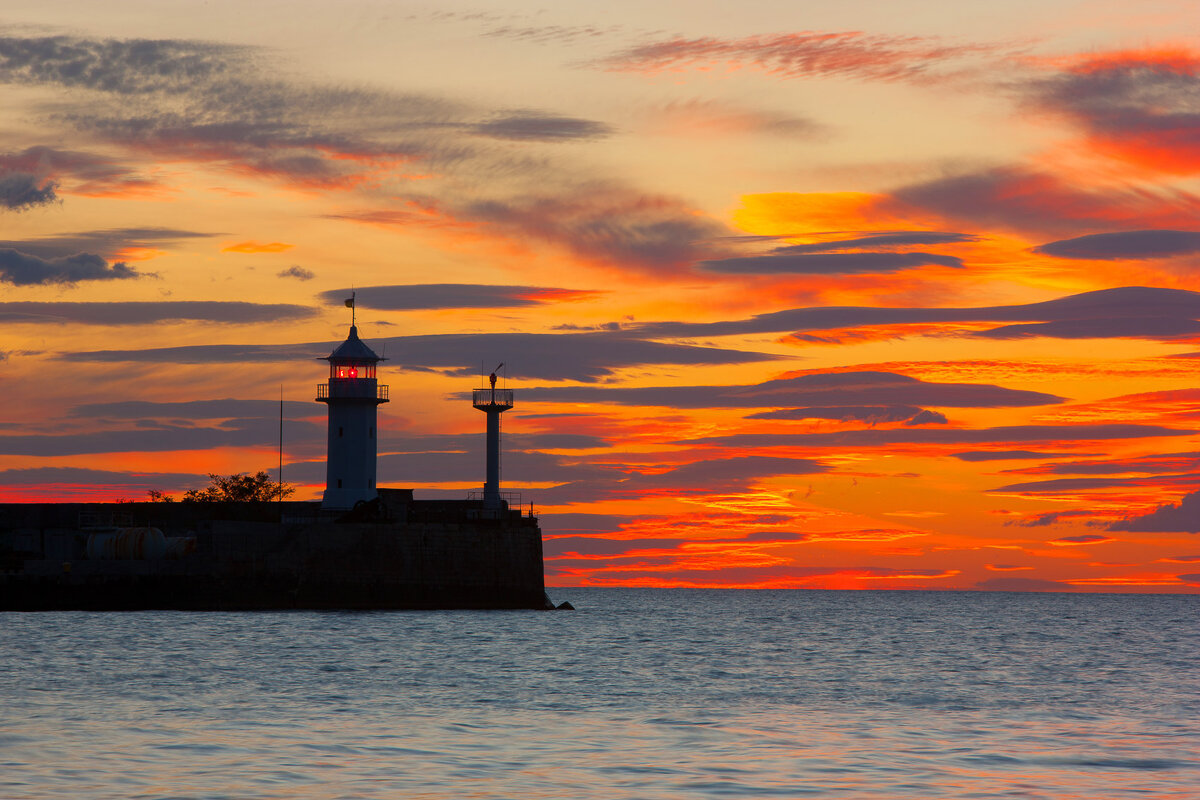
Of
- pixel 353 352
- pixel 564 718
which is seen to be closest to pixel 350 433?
pixel 353 352

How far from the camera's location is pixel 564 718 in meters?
32.4

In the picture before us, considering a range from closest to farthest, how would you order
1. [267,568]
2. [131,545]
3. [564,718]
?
1. [564,718]
2. [131,545]
3. [267,568]

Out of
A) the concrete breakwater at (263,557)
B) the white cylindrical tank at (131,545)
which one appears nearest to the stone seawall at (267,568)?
the concrete breakwater at (263,557)

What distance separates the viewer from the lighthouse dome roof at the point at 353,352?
7756 centimetres

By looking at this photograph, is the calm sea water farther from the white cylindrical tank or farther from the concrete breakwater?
the white cylindrical tank

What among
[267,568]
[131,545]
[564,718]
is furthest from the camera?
[267,568]

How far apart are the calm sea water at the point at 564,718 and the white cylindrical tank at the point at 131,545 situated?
6.27 meters

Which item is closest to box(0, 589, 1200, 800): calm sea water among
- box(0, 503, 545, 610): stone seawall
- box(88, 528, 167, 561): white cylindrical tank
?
box(0, 503, 545, 610): stone seawall

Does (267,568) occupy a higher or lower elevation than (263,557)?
lower

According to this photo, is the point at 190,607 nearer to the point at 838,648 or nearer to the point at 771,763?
the point at 838,648

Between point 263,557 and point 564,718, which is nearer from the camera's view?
point 564,718

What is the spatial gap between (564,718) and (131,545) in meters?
42.7

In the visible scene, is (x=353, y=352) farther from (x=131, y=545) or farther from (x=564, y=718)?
(x=564, y=718)

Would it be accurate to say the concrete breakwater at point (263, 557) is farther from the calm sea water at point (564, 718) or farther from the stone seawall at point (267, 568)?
the calm sea water at point (564, 718)
